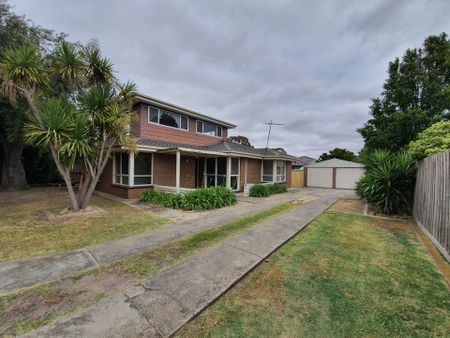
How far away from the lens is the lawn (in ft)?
14.6

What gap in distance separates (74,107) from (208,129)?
29.8 ft

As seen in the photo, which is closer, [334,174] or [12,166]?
[12,166]

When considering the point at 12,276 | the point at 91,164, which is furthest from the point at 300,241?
the point at 91,164

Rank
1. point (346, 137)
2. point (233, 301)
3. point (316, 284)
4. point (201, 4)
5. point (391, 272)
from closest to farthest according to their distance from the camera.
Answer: point (233, 301), point (316, 284), point (391, 272), point (201, 4), point (346, 137)

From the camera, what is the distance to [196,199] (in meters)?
8.63

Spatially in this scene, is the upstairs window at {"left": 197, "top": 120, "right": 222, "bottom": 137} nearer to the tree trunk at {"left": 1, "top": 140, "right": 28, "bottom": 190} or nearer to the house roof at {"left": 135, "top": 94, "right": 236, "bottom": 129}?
the house roof at {"left": 135, "top": 94, "right": 236, "bottom": 129}

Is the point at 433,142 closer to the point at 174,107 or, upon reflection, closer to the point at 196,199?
the point at 196,199

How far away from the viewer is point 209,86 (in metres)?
17.9

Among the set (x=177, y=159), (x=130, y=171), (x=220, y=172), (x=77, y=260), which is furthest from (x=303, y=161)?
(x=77, y=260)

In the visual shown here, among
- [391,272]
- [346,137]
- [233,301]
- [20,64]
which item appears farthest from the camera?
[346,137]

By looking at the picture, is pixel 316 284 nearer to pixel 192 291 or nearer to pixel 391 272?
pixel 391 272

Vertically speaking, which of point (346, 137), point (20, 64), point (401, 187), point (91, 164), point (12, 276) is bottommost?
point (12, 276)

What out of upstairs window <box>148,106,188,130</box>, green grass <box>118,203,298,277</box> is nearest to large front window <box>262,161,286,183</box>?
upstairs window <box>148,106,188,130</box>

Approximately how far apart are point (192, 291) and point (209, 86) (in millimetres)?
17333
